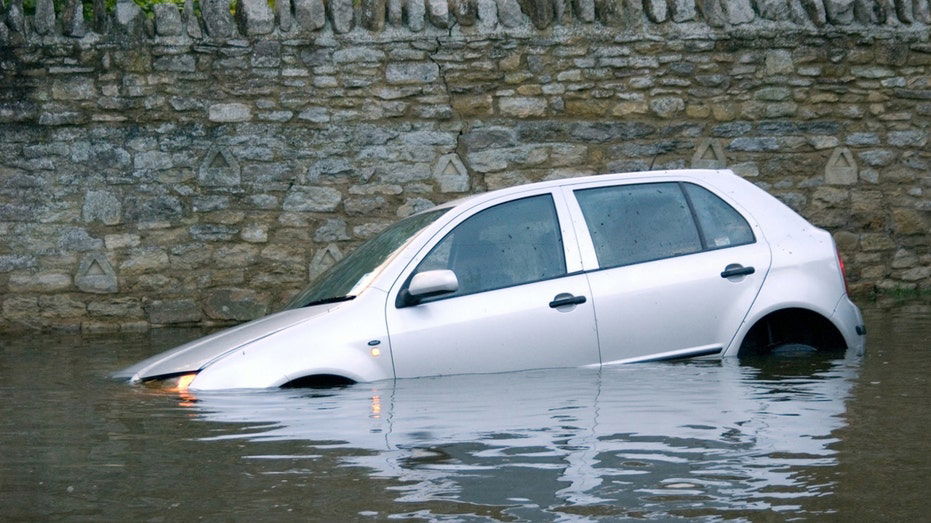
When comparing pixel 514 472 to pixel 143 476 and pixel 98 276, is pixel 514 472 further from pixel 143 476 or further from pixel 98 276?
pixel 98 276

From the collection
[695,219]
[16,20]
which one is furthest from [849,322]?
[16,20]

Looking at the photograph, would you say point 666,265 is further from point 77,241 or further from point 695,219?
point 77,241

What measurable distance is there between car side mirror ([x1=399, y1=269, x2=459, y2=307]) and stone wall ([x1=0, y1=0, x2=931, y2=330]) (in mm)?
5476

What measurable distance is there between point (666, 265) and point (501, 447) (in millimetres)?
2380

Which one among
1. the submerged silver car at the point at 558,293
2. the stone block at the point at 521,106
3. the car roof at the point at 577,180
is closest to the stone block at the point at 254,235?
the stone block at the point at 521,106

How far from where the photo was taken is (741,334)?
761 cm

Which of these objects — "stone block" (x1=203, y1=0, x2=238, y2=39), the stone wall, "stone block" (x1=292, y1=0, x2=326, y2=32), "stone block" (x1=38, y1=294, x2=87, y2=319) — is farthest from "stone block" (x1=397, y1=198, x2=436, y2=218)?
"stone block" (x1=38, y1=294, x2=87, y2=319)

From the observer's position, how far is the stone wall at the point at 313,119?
1248cm

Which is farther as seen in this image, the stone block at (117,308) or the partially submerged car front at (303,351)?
the stone block at (117,308)

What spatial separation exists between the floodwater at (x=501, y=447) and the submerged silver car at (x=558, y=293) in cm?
14

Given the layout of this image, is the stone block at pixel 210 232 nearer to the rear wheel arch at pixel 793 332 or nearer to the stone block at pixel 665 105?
the stone block at pixel 665 105

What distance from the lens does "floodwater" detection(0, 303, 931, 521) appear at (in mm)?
4535

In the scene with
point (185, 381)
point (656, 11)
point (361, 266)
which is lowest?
point (185, 381)

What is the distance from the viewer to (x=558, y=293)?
7.32 m
